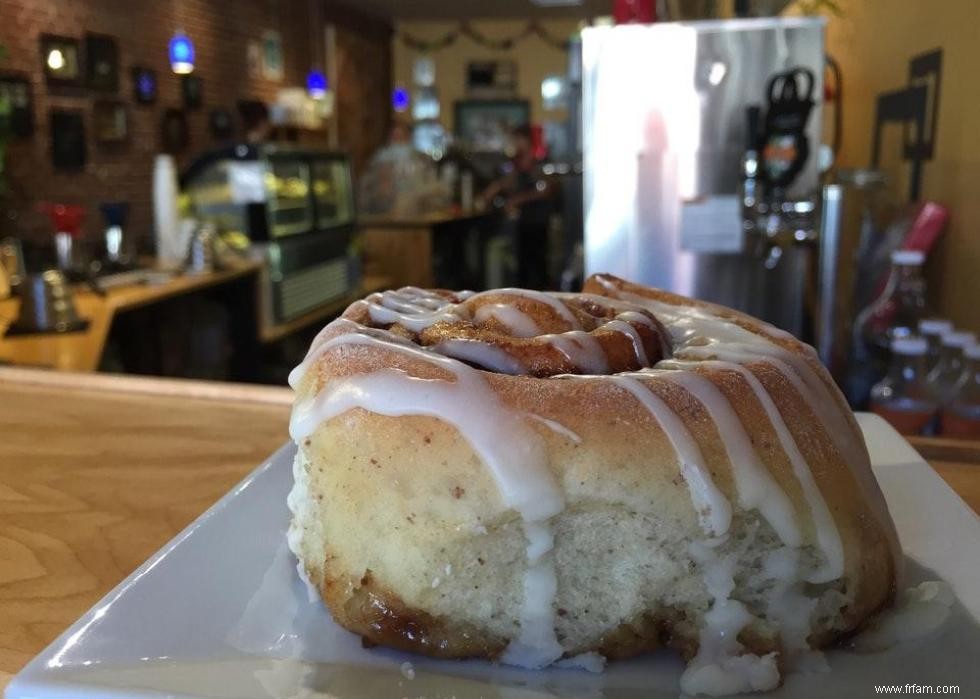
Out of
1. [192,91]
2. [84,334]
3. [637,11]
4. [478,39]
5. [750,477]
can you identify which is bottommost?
[84,334]

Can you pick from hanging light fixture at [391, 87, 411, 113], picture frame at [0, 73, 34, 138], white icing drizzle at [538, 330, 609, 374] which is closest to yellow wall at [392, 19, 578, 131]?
hanging light fixture at [391, 87, 411, 113]

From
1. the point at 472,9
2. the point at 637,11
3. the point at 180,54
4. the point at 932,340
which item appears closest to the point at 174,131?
the point at 180,54

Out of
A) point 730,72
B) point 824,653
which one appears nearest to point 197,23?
point 730,72

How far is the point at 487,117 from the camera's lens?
10.2 m

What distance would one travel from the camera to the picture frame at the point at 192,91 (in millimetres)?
5793

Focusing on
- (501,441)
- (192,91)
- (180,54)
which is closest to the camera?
(501,441)

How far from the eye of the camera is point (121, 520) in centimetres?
75

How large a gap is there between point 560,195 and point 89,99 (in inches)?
149

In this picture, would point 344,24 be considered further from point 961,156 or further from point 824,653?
point 824,653

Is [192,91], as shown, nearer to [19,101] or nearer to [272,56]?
[272,56]

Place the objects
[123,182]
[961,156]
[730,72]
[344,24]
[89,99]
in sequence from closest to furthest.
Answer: [961,156]
[730,72]
[89,99]
[123,182]
[344,24]

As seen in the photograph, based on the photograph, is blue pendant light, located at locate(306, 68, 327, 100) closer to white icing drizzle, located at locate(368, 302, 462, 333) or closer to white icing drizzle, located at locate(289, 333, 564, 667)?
white icing drizzle, located at locate(368, 302, 462, 333)

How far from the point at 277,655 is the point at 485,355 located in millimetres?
234

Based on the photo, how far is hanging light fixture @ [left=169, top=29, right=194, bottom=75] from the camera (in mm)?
5613
